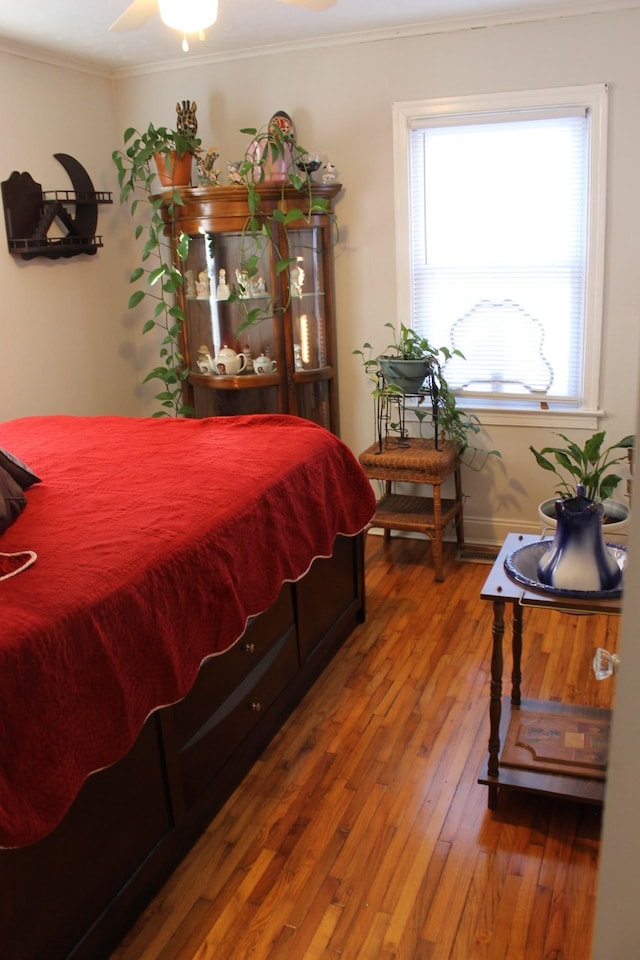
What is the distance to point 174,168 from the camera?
4125 mm

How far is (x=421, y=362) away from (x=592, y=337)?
2.53 ft

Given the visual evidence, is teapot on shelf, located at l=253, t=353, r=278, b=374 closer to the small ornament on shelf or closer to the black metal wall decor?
the small ornament on shelf

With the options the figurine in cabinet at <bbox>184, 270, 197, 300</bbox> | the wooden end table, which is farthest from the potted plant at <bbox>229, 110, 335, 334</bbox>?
the wooden end table

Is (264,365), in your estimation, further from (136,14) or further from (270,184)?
(136,14)

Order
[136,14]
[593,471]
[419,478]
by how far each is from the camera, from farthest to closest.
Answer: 1. [419,478]
2. [593,471]
3. [136,14]

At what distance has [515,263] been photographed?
393 cm

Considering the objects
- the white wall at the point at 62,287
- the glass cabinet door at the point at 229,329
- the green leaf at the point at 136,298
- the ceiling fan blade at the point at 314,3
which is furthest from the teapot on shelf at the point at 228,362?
the ceiling fan blade at the point at 314,3

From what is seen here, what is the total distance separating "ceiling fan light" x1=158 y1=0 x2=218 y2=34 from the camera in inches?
87.4

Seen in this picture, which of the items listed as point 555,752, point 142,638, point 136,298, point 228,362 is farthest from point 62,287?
point 555,752

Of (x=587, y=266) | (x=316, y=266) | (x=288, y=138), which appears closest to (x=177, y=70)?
(x=288, y=138)

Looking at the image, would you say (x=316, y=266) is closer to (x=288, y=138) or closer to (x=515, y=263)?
(x=288, y=138)

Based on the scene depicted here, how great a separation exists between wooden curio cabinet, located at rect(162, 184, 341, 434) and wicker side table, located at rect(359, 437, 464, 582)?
50cm

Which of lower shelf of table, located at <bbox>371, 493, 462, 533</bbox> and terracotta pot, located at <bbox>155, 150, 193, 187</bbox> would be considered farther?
terracotta pot, located at <bbox>155, 150, 193, 187</bbox>

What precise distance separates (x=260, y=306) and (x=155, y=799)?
262 cm
